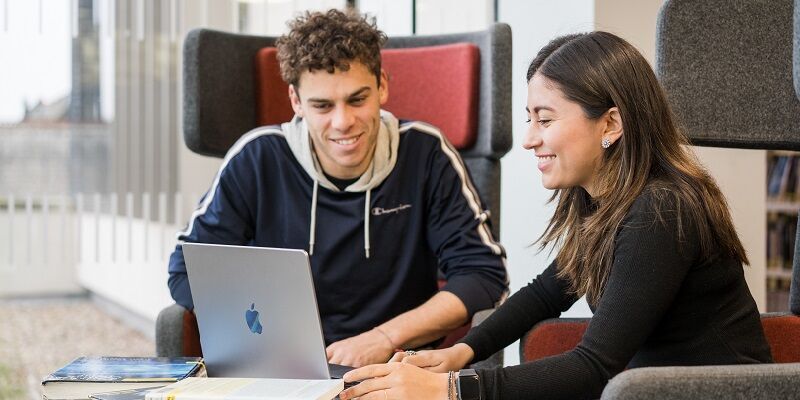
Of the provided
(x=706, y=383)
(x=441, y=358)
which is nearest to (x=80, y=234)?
(x=441, y=358)

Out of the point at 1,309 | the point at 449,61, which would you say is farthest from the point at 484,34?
the point at 1,309

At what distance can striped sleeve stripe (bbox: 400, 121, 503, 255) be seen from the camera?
1946 millimetres

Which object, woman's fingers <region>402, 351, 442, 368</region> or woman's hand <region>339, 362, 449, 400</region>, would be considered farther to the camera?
woman's fingers <region>402, 351, 442, 368</region>

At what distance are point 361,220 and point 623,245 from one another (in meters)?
0.81

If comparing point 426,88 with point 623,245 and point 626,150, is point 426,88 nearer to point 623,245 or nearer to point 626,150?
point 626,150

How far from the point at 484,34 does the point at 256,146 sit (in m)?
0.60

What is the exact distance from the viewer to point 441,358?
148cm

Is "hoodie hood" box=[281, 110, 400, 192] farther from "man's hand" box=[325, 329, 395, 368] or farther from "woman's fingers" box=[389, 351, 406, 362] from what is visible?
"woman's fingers" box=[389, 351, 406, 362]

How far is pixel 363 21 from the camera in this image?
6.46 feet

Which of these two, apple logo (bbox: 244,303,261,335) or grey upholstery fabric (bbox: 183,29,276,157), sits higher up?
grey upholstery fabric (bbox: 183,29,276,157)

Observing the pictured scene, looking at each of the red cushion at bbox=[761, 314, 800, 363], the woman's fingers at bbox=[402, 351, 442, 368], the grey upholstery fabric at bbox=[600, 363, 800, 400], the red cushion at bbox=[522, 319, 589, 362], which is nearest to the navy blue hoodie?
the red cushion at bbox=[522, 319, 589, 362]

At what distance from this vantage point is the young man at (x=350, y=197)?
6.25ft

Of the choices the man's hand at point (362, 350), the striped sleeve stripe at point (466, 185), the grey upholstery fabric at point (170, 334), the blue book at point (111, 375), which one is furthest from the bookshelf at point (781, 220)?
the blue book at point (111, 375)

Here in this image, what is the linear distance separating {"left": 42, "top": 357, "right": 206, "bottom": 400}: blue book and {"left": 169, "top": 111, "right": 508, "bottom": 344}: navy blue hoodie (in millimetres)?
628
